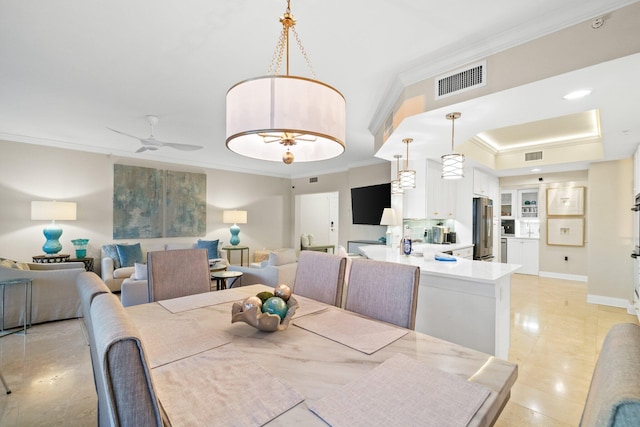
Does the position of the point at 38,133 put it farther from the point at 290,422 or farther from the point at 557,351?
the point at 557,351

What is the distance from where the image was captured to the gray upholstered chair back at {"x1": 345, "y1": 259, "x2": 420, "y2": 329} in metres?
1.57

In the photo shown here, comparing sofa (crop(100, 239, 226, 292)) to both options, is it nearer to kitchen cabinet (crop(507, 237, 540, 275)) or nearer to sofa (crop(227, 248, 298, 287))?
sofa (crop(227, 248, 298, 287))

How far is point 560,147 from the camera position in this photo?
512cm

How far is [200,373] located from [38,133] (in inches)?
212

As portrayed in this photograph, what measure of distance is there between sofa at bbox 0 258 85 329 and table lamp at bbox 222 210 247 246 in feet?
9.71

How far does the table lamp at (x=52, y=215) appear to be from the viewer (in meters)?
4.23

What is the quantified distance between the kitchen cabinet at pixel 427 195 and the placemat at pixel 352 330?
337cm

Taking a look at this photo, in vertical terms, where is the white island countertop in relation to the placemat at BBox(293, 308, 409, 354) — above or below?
above

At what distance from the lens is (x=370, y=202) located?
5777 mm

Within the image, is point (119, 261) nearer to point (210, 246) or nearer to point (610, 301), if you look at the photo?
point (210, 246)

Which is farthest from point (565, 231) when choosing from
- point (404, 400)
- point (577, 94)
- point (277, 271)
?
point (404, 400)

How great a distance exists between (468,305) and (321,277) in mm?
1193

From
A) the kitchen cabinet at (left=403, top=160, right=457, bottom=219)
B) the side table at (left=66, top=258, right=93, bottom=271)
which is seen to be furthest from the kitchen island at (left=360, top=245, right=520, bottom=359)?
the side table at (left=66, top=258, right=93, bottom=271)

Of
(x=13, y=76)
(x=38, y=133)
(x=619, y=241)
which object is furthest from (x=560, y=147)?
(x=38, y=133)
